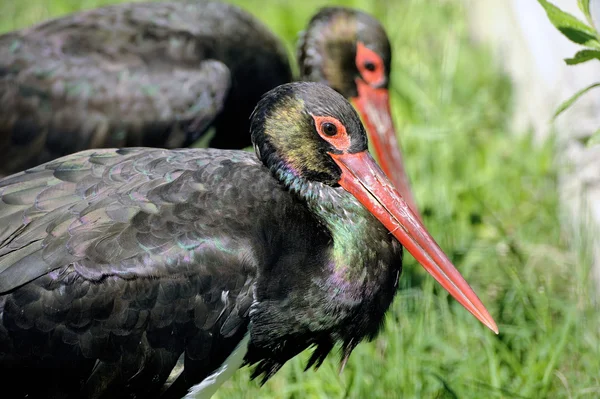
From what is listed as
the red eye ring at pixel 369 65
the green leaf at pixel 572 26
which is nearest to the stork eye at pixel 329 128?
the green leaf at pixel 572 26

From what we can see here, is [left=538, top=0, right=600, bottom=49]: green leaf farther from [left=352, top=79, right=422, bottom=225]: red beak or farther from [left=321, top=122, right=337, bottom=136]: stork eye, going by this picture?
[left=352, top=79, right=422, bottom=225]: red beak

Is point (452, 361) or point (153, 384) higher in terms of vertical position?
point (153, 384)

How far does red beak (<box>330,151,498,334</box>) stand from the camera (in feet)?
10.0

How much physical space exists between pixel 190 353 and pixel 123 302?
277 mm

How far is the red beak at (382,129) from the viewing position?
4.38m

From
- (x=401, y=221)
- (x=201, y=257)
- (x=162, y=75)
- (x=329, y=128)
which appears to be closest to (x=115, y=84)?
(x=162, y=75)

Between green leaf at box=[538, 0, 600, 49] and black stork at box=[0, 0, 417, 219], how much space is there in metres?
1.82

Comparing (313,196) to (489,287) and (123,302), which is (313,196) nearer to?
(123,302)

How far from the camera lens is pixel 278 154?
311 centimetres

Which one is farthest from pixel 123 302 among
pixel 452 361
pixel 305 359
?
pixel 452 361

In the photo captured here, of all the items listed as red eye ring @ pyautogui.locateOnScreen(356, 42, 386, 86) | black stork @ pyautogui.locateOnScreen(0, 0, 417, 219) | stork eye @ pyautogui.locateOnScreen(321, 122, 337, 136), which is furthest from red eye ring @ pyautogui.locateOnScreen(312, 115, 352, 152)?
red eye ring @ pyautogui.locateOnScreen(356, 42, 386, 86)

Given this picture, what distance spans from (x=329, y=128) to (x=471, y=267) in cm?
141

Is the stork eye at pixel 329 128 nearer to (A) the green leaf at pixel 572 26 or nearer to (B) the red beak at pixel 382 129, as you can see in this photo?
(A) the green leaf at pixel 572 26

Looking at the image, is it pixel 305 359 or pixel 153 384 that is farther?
pixel 305 359
